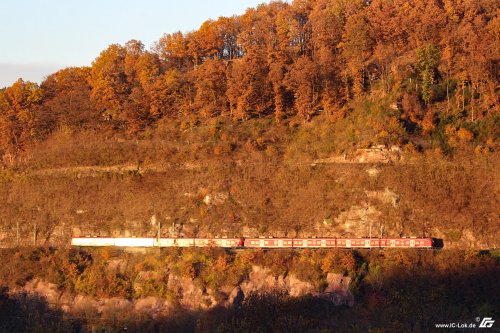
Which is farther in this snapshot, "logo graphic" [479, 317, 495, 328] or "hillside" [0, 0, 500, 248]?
"hillside" [0, 0, 500, 248]

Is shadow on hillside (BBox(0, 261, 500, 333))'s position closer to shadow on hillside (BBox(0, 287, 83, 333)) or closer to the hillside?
shadow on hillside (BBox(0, 287, 83, 333))

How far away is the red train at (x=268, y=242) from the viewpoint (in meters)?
50.2

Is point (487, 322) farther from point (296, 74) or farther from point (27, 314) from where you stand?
point (296, 74)

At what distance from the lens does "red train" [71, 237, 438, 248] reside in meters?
50.2

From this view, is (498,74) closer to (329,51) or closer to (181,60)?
(329,51)

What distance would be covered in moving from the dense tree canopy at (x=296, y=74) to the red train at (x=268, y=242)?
12.5 m

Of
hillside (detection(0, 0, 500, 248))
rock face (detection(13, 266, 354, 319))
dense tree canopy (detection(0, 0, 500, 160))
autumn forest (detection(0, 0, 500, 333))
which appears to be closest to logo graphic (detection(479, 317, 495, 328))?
autumn forest (detection(0, 0, 500, 333))

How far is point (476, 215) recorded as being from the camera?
50938 millimetres

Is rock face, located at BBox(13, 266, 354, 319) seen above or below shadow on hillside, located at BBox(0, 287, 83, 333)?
above

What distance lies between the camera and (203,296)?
1928 inches

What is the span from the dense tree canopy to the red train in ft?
41.1

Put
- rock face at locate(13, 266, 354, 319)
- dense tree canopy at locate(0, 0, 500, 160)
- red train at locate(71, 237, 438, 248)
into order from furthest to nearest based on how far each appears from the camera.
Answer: dense tree canopy at locate(0, 0, 500, 160)
red train at locate(71, 237, 438, 248)
rock face at locate(13, 266, 354, 319)

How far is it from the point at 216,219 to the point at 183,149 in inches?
440

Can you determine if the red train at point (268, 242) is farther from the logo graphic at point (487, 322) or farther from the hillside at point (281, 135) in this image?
the logo graphic at point (487, 322)
